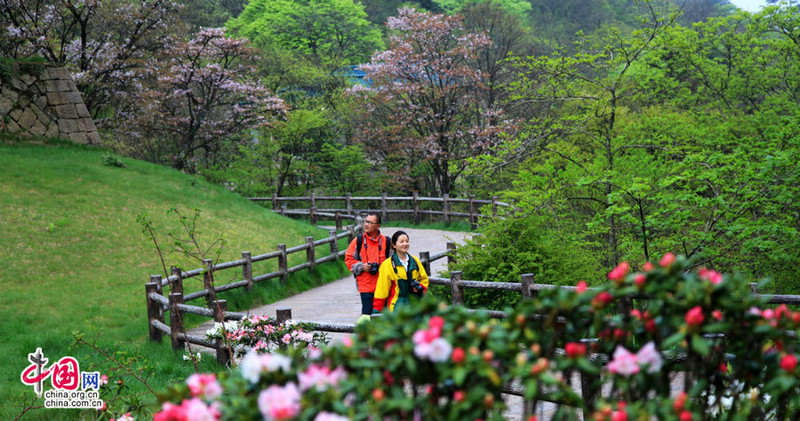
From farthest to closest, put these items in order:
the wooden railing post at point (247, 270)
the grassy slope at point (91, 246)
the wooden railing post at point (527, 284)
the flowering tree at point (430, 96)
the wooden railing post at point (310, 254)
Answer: the flowering tree at point (430, 96) → the wooden railing post at point (310, 254) → the wooden railing post at point (247, 270) → the grassy slope at point (91, 246) → the wooden railing post at point (527, 284)

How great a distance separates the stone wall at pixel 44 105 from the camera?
1856cm

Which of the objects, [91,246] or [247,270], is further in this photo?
[91,246]

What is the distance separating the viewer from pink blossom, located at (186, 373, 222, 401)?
7.08ft

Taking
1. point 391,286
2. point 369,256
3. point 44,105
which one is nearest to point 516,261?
point 369,256

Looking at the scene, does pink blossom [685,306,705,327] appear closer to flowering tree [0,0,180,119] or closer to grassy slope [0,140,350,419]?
grassy slope [0,140,350,419]

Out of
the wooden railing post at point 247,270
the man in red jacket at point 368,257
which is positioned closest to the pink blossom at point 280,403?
the man in red jacket at point 368,257

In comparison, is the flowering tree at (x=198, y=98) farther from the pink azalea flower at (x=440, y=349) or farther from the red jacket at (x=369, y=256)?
the pink azalea flower at (x=440, y=349)

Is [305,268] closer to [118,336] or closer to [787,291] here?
[118,336]

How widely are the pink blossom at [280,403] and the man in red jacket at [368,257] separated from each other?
5442 mm

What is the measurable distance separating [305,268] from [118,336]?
205 inches

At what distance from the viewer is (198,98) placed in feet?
88.5

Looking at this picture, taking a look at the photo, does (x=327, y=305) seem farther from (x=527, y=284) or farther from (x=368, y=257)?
(x=527, y=284)

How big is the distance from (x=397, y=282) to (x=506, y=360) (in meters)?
4.29

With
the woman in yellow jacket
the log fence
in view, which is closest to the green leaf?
the log fence
